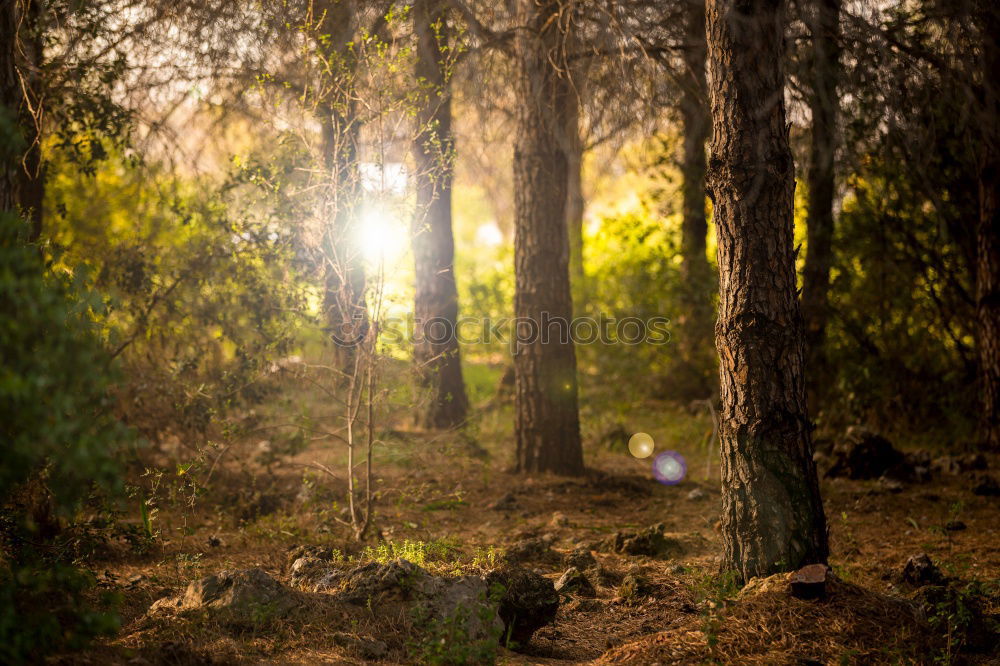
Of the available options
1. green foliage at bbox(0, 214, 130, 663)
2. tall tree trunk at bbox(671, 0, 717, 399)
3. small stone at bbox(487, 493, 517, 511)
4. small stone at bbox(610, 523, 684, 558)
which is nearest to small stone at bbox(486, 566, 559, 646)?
small stone at bbox(610, 523, 684, 558)

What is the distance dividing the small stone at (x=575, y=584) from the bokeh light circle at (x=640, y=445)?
13.6ft

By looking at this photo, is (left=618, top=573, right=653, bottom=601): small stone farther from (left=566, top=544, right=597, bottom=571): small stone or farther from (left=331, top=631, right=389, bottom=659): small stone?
(left=331, top=631, right=389, bottom=659): small stone

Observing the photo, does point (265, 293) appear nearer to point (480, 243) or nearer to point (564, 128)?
point (564, 128)

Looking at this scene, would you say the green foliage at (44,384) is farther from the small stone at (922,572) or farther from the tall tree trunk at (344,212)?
the small stone at (922,572)

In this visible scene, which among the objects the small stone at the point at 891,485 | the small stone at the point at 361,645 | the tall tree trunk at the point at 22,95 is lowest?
the small stone at the point at 361,645

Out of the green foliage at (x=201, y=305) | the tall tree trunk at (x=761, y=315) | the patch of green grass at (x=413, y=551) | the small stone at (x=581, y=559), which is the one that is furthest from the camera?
the green foliage at (x=201, y=305)

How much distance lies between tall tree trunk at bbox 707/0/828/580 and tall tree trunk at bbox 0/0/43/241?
3926mm

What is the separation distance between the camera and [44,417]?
2.73 m

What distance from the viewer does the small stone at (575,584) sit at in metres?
4.82

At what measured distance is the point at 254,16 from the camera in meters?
6.55

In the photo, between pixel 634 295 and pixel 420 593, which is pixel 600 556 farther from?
pixel 634 295

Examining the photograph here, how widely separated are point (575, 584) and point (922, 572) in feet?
6.97

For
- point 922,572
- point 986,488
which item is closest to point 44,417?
point 922,572

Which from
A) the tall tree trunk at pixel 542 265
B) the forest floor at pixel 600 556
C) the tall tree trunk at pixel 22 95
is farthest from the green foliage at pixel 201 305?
the tall tree trunk at pixel 542 265
